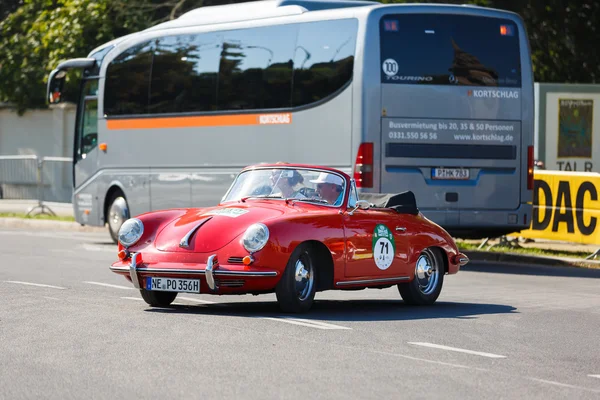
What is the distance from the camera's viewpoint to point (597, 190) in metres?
20.4

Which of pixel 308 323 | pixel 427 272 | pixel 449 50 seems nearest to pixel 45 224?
pixel 449 50

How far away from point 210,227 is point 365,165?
7095 millimetres

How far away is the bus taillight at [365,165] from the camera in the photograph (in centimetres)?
1827

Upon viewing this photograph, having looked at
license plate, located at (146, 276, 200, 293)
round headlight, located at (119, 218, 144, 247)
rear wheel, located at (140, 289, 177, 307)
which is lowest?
rear wheel, located at (140, 289, 177, 307)

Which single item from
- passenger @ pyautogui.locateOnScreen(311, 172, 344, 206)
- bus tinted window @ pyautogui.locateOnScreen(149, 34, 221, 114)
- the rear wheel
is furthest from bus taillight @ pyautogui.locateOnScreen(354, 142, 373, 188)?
the rear wheel

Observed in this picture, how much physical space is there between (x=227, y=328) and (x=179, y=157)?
39.0 feet

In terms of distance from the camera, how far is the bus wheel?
75.2 feet

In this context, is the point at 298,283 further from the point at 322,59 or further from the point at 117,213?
the point at 117,213

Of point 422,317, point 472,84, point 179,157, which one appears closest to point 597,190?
point 472,84

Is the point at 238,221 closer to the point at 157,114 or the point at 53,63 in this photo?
the point at 157,114

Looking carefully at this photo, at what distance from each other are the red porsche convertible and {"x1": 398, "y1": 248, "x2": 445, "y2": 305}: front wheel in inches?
0.4

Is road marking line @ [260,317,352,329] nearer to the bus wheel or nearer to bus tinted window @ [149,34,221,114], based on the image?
bus tinted window @ [149,34,221,114]

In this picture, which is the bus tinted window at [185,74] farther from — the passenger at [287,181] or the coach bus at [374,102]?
the passenger at [287,181]

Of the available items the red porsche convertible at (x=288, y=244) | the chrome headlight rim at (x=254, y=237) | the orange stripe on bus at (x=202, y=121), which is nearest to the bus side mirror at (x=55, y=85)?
the orange stripe on bus at (x=202, y=121)
